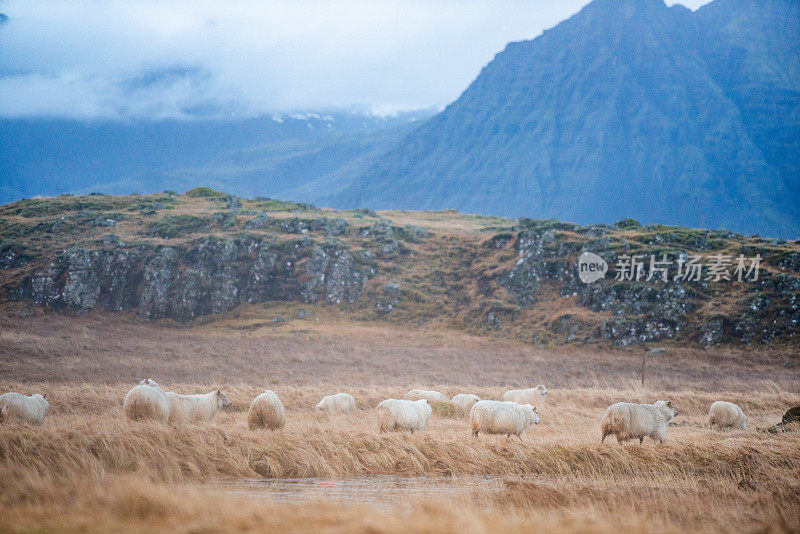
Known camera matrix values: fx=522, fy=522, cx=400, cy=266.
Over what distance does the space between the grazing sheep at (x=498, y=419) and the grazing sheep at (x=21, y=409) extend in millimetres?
13934

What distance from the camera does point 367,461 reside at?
1430cm

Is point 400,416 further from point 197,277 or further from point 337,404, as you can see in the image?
point 197,277

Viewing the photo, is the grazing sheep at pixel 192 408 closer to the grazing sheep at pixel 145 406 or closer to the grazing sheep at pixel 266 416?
the grazing sheep at pixel 145 406

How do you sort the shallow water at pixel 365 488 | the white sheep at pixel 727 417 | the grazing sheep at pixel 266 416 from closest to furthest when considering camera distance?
the shallow water at pixel 365 488
the grazing sheep at pixel 266 416
the white sheep at pixel 727 417

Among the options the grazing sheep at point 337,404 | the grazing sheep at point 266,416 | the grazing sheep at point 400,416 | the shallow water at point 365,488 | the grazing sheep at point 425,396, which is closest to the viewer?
the shallow water at point 365,488

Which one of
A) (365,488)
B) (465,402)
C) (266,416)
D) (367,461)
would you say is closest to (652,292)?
(465,402)

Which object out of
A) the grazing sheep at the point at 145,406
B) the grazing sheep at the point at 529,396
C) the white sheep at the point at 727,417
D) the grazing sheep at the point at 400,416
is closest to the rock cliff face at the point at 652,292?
the grazing sheep at the point at 529,396

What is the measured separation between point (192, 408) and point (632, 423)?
47.8ft

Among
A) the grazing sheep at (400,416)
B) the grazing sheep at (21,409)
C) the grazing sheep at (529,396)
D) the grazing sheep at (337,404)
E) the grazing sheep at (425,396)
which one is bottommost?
the grazing sheep at (529,396)

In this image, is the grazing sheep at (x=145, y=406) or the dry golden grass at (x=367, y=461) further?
the grazing sheep at (x=145, y=406)

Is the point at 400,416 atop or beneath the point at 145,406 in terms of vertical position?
beneath

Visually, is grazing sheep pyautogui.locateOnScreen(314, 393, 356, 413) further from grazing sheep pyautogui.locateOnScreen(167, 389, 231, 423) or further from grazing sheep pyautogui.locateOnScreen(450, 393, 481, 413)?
grazing sheep pyautogui.locateOnScreen(450, 393, 481, 413)

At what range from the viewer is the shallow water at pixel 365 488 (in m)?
11.5

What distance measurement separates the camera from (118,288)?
185 ft
